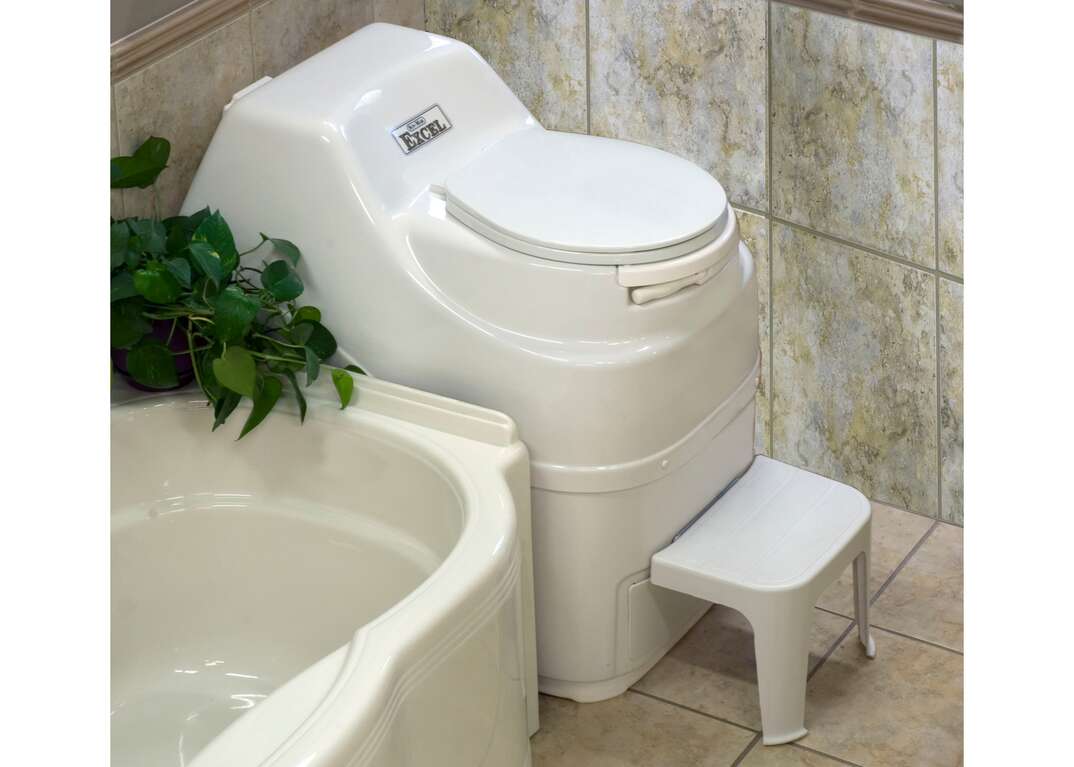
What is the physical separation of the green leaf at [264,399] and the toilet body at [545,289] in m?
0.17

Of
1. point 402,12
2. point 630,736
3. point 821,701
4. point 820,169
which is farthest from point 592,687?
point 402,12

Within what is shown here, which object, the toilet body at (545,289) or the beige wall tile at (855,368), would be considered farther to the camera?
the beige wall tile at (855,368)

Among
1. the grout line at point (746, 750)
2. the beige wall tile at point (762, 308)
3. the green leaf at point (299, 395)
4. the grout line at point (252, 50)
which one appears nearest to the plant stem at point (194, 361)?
the green leaf at point (299, 395)

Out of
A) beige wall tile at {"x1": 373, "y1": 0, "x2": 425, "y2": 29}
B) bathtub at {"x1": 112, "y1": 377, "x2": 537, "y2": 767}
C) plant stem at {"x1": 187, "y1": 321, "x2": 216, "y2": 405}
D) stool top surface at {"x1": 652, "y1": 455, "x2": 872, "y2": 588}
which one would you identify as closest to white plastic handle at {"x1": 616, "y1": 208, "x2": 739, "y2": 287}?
bathtub at {"x1": 112, "y1": 377, "x2": 537, "y2": 767}

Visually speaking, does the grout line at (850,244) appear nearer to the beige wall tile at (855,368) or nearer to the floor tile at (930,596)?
the beige wall tile at (855,368)

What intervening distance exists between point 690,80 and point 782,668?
1113 mm

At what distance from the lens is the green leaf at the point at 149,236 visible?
1.86m

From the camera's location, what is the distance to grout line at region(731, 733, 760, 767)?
1.94 metres

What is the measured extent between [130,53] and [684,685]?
127 cm

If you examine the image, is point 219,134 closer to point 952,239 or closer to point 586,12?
point 586,12

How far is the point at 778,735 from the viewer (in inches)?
77.0

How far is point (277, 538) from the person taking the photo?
6.49 ft
